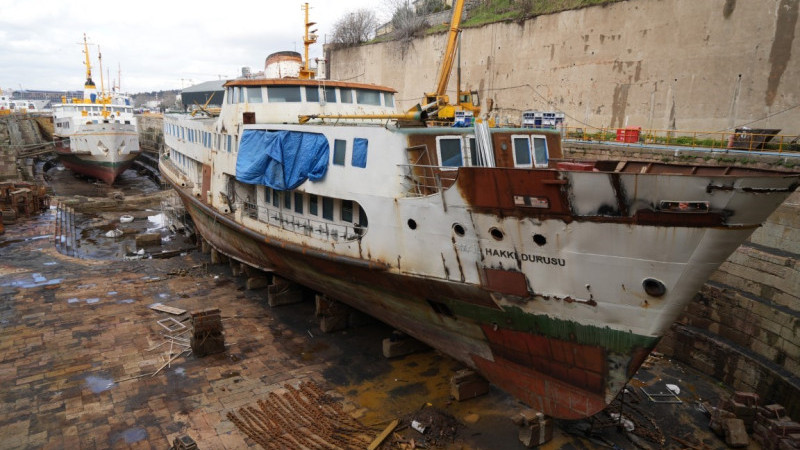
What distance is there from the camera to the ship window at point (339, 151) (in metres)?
9.39


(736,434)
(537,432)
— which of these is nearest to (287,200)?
(537,432)

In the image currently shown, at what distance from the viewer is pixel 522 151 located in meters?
8.70

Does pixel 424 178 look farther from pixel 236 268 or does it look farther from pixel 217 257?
pixel 217 257

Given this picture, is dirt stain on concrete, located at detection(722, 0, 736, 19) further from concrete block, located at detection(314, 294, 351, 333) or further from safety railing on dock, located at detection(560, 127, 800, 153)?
concrete block, located at detection(314, 294, 351, 333)

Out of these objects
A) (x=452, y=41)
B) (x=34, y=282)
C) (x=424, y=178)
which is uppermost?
(x=452, y=41)

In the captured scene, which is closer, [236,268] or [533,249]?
[533,249]

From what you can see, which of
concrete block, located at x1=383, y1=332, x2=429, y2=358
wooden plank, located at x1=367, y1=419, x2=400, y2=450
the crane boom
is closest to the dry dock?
wooden plank, located at x1=367, y1=419, x2=400, y2=450

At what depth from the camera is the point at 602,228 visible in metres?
6.14

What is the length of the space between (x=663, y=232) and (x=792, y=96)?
1485 centimetres

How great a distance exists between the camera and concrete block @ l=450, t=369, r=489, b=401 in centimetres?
878

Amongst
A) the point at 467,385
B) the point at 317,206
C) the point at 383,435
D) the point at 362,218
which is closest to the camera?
the point at 383,435

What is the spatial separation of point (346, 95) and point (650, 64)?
586 inches

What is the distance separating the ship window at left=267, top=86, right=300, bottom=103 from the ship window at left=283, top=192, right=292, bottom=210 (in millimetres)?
2947

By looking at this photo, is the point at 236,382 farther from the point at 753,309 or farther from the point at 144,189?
the point at 144,189
